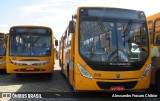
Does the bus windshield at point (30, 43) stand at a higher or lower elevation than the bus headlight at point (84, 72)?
higher

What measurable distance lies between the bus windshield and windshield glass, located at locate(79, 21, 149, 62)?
626 centimetres

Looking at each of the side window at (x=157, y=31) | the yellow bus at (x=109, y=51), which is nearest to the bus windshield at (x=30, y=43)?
the yellow bus at (x=109, y=51)

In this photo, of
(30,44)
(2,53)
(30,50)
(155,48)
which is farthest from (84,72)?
(2,53)

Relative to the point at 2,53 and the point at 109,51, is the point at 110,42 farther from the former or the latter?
the point at 2,53

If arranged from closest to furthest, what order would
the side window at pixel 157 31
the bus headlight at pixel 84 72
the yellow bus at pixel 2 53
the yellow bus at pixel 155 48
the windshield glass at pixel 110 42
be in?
the bus headlight at pixel 84 72 < the windshield glass at pixel 110 42 < the yellow bus at pixel 155 48 < the side window at pixel 157 31 < the yellow bus at pixel 2 53

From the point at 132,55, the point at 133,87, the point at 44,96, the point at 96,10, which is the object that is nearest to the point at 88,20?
the point at 96,10

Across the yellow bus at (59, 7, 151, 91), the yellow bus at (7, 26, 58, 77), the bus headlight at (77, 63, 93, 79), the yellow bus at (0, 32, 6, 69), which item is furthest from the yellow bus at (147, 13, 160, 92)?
the yellow bus at (0, 32, 6, 69)

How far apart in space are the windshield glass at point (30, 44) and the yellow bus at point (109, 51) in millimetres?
5876

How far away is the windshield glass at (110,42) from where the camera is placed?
365 inches

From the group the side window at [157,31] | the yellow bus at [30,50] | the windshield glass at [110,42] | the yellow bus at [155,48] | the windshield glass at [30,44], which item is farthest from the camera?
the windshield glass at [30,44]

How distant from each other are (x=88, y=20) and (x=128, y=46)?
1.48 metres

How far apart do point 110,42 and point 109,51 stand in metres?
0.28

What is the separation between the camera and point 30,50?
15.3 meters

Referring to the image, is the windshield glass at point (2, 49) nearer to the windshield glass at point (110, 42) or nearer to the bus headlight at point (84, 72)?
the windshield glass at point (110, 42)
